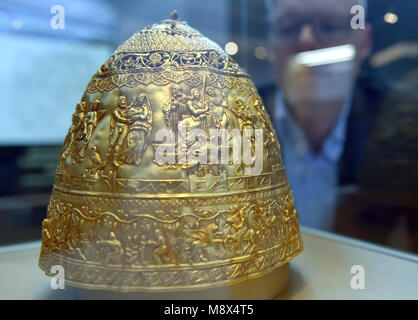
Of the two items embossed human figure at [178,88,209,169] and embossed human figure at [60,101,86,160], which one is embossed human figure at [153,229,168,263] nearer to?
embossed human figure at [178,88,209,169]

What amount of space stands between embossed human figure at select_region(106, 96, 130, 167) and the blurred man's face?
6.35 ft

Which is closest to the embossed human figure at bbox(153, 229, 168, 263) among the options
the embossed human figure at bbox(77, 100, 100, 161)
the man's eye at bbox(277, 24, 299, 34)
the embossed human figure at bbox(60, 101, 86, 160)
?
the embossed human figure at bbox(77, 100, 100, 161)

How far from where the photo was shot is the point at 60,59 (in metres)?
3.01

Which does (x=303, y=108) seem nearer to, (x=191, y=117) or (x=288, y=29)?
(x=288, y=29)

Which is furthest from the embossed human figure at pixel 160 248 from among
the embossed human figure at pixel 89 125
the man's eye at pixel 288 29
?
the man's eye at pixel 288 29

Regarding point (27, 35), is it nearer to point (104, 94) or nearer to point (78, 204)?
point (104, 94)

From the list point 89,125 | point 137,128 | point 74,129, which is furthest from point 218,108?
point 74,129

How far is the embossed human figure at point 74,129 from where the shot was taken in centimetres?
176

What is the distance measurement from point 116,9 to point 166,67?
4.47ft

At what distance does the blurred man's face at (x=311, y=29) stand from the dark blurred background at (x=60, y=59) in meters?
0.19

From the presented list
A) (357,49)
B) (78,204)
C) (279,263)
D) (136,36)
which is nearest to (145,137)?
(78,204)

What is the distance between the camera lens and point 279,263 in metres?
1.74

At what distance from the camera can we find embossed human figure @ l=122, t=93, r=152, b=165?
156 centimetres
